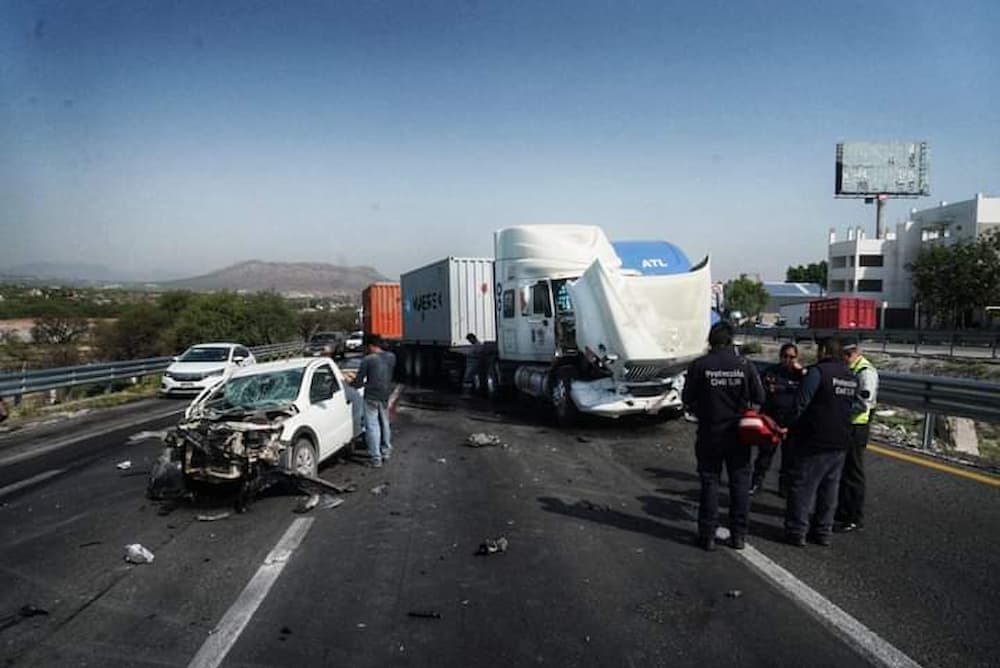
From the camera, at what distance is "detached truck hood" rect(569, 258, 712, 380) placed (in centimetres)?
1081

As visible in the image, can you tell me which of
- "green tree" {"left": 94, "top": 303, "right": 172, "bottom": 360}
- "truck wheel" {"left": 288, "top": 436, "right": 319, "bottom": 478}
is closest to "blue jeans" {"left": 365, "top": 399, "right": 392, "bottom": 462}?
"truck wheel" {"left": 288, "top": 436, "right": 319, "bottom": 478}

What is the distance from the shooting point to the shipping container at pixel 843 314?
48719 mm

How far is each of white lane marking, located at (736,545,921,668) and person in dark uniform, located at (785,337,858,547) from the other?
1.74ft

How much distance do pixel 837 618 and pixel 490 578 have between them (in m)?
2.23

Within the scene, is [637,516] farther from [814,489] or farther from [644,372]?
[644,372]

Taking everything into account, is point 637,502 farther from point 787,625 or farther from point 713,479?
point 787,625

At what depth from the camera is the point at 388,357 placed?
9.35 m

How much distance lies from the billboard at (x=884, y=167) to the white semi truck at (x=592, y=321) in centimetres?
7687

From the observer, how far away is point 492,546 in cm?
564

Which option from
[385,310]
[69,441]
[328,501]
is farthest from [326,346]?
[328,501]

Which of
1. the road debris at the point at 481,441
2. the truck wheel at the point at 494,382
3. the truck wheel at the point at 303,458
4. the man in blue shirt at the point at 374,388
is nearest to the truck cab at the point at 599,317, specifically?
the truck wheel at the point at 494,382

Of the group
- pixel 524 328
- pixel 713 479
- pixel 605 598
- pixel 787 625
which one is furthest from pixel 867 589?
pixel 524 328

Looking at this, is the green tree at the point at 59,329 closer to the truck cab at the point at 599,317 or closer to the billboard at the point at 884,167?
the truck cab at the point at 599,317

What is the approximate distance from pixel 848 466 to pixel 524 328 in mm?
8394
